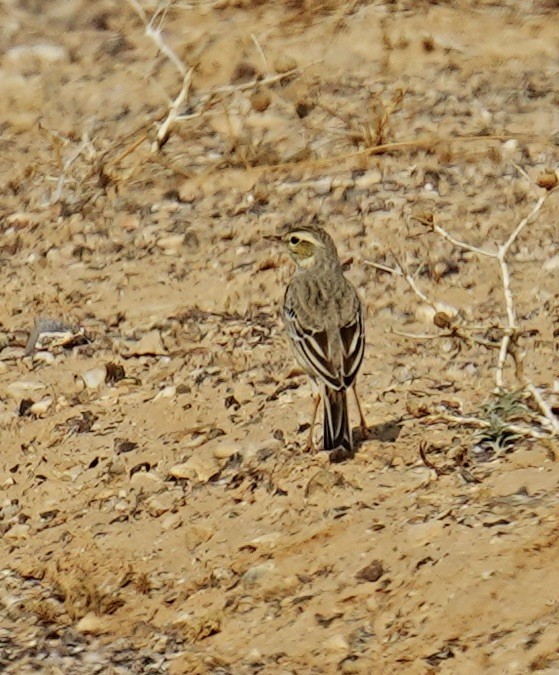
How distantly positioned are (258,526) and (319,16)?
5.44 metres

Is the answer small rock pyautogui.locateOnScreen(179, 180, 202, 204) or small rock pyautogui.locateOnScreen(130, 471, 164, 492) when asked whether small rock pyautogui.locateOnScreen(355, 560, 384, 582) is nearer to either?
small rock pyautogui.locateOnScreen(130, 471, 164, 492)

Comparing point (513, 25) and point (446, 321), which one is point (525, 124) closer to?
point (513, 25)

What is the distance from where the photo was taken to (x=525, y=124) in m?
10.5

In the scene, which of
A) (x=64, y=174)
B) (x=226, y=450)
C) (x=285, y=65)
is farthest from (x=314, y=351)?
(x=285, y=65)

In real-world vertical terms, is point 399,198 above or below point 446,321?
below

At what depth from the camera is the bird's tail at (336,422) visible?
23.6 ft

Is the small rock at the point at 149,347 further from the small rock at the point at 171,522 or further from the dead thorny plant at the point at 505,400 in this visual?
the dead thorny plant at the point at 505,400

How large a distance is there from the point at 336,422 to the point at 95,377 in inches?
68.1

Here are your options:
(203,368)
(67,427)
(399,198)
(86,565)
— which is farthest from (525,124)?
(86,565)

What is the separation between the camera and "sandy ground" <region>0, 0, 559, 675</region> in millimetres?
6449

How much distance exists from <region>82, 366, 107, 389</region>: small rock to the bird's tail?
160 centimetres

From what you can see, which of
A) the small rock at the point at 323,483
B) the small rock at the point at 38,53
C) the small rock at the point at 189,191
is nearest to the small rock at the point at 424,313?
the small rock at the point at 323,483

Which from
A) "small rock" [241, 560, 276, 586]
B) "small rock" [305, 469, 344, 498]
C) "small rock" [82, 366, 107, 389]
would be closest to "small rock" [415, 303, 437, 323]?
"small rock" [82, 366, 107, 389]

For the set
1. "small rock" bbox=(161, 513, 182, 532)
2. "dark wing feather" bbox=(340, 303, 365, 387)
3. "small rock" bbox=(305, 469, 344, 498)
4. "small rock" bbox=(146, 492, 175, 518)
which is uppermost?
"dark wing feather" bbox=(340, 303, 365, 387)
